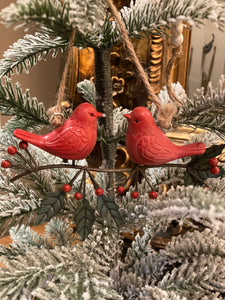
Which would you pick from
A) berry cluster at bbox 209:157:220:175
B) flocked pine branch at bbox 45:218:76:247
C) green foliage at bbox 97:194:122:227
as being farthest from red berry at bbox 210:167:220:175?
flocked pine branch at bbox 45:218:76:247

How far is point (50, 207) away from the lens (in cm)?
28

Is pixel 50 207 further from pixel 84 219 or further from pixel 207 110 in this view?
pixel 207 110

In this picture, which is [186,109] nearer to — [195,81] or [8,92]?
[8,92]

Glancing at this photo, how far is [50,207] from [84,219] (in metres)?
0.04

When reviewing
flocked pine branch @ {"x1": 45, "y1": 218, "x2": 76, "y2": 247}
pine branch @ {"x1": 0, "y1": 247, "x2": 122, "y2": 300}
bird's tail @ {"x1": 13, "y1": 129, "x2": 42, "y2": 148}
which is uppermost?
bird's tail @ {"x1": 13, "y1": 129, "x2": 42, "y2": 148}

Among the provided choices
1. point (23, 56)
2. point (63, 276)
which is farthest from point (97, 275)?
point (23, 56)

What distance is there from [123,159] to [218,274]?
52 cm

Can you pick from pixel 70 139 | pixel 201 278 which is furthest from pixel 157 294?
pixel 70 139

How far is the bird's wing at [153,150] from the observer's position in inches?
10.9

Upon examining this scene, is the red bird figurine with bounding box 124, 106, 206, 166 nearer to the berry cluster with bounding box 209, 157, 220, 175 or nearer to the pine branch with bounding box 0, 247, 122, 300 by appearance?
the berry cluster with bounding box 209, 157, 220, 175

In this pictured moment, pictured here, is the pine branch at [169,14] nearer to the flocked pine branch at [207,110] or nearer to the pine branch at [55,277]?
the flocked pine branch at [207,110]

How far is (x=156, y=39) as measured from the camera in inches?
26.8

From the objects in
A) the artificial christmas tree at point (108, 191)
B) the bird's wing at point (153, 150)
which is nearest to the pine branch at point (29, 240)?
the artificial christmas tree at point (108, 191)

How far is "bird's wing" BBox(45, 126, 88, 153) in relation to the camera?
0.27 m
